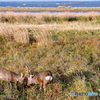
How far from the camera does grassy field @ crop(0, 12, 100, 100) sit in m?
4.81

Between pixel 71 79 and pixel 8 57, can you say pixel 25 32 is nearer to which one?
pixel 8 57

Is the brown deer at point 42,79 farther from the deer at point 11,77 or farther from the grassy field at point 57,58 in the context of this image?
the grassy field at point 57,58

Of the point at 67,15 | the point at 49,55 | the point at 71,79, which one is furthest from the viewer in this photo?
the point at 67,15

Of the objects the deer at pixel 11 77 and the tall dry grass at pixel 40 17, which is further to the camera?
the tall dry grass at pixel 40 17

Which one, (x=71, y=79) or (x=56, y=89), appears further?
(x=71, y=79)

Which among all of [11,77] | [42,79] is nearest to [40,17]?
[11,77]

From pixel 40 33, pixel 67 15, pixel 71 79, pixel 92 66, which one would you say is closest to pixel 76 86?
pixel 71 79

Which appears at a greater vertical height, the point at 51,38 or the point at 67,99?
the point at 51,38

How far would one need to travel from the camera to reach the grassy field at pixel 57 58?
15.8 ft

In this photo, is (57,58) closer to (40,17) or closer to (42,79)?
(42,79)

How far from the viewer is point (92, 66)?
622 cm

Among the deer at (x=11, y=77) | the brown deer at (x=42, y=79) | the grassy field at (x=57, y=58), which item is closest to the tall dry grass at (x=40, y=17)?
the grassy field at (x=57, y=58)

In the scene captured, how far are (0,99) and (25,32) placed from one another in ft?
14.0

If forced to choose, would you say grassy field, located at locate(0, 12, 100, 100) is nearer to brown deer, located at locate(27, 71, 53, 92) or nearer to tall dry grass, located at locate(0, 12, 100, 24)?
brown deer, located at locate(27, 71, 53, 92)
